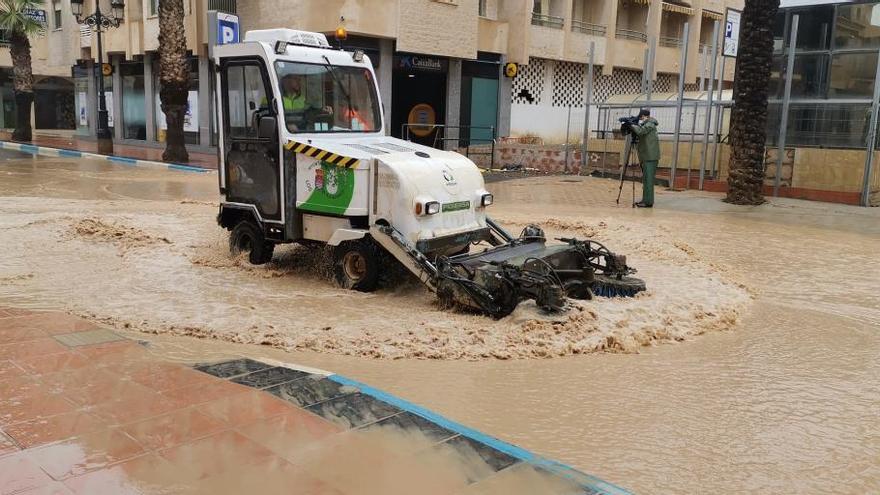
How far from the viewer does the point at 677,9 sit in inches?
1250

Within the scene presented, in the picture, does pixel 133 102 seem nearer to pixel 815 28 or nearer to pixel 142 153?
pixel 142 153

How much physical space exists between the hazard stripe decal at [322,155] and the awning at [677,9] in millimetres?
27343

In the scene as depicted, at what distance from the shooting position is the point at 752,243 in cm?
1077

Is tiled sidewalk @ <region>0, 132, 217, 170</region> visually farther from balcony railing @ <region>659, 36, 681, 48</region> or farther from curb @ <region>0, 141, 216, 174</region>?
balcony railing @ <region>659, 36, 681, 48</region>

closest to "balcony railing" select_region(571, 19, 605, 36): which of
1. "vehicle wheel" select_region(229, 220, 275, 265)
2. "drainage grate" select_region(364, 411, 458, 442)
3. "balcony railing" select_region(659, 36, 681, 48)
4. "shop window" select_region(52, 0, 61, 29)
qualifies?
"balcony railing" select_region(659, 36, 681, 48)

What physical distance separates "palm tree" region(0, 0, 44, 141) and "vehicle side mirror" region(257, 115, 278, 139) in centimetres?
2781

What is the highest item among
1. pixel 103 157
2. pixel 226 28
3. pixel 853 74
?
pixel 226 28

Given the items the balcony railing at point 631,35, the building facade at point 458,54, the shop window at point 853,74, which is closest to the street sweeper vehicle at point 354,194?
the shop window at point 853,74

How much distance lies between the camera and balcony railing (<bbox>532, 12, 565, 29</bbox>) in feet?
90.2

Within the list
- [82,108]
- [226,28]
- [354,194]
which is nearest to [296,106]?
[354,194]

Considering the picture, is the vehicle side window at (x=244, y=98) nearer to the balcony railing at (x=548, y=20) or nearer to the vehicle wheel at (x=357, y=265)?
the vehicle wheel at (x=357, y=265)

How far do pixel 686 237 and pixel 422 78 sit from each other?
53.0 feet

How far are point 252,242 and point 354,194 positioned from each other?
5.97 feet

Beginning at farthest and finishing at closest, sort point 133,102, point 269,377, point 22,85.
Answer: point 133,102
point 22,85
point 269,377
